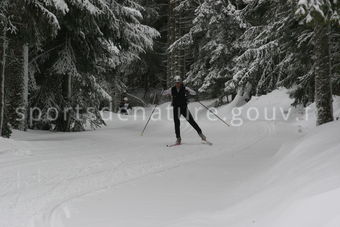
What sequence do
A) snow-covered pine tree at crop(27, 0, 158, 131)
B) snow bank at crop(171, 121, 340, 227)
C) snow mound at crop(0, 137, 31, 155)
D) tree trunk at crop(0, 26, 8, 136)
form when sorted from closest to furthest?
snow bank at crop(171, 121, 340, 227) → snow mound at crop(0, 137, 31, 155) → tree trunk at crop(0, 26, 8, 136) → snow-covered pine tree at crop(27, 0, 158, 131)

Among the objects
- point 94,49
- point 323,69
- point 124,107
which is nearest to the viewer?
point 323,69

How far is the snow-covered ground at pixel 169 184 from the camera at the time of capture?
161 inches

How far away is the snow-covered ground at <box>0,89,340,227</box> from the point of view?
13.4 feet

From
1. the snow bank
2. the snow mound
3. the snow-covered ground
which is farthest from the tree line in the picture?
the snow-covered ground

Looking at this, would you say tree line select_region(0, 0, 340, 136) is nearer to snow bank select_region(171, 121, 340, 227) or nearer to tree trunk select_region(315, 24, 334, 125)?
tree trunk select_region(315, 24, 334, 125)

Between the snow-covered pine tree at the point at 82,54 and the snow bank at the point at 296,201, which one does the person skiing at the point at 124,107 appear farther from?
the snow bank at the point at 296,201

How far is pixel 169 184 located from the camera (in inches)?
253

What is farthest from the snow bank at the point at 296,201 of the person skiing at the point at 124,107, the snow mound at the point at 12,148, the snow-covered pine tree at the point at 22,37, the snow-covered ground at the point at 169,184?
the person skiing at the point at 124,107

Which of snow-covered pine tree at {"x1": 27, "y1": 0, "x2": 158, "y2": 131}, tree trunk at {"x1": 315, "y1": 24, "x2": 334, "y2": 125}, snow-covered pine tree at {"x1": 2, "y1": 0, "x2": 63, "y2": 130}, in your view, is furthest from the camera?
snow-covered pine tree at {"x1": 27, "y1": 0, "x2": 158, "y2": 131}

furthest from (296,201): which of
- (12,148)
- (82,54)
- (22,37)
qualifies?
(82,54)

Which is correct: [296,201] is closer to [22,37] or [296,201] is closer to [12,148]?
[12,148]

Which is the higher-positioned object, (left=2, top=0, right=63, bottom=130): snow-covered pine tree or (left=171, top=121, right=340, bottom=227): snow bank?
(left=2, top=0, right=63, bottom=130): snow-covered pine tree

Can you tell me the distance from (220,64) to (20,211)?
19.5m

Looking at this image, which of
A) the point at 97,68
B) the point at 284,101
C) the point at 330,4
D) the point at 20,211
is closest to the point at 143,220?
the point at 20,211
